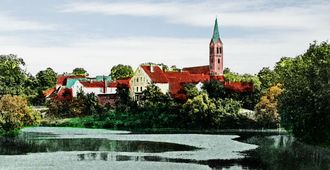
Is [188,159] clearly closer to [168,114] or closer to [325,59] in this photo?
[325,59]

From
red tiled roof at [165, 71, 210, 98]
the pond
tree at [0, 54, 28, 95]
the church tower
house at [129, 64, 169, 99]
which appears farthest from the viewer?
the church tower

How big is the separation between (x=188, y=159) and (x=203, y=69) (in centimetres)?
9840

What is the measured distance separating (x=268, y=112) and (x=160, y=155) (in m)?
43.4

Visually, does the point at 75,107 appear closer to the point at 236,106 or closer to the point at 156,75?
the point at 156,75

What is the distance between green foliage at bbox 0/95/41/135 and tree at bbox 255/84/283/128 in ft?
113

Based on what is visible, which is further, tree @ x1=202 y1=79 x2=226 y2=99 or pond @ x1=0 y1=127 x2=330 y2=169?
tree @ x1=202 y1=79 x2=226 y2=99

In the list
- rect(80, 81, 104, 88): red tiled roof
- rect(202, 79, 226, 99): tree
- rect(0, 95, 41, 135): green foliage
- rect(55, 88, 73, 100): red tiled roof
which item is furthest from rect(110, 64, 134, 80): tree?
rect(0, 95, 41, 135): green foliage

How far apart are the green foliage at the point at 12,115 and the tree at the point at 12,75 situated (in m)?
44.9

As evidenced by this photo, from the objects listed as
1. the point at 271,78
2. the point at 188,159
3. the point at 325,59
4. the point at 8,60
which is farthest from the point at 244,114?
the point at 8,60

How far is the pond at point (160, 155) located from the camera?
3827 cm

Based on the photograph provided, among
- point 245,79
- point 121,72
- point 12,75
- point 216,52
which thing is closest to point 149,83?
point 245,79

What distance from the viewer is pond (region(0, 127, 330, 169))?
126 ft

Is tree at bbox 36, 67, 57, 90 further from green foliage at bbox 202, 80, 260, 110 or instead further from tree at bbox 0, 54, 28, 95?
green foliage at bbox 202, 80, 260, 110

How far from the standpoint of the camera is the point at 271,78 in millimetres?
109000
